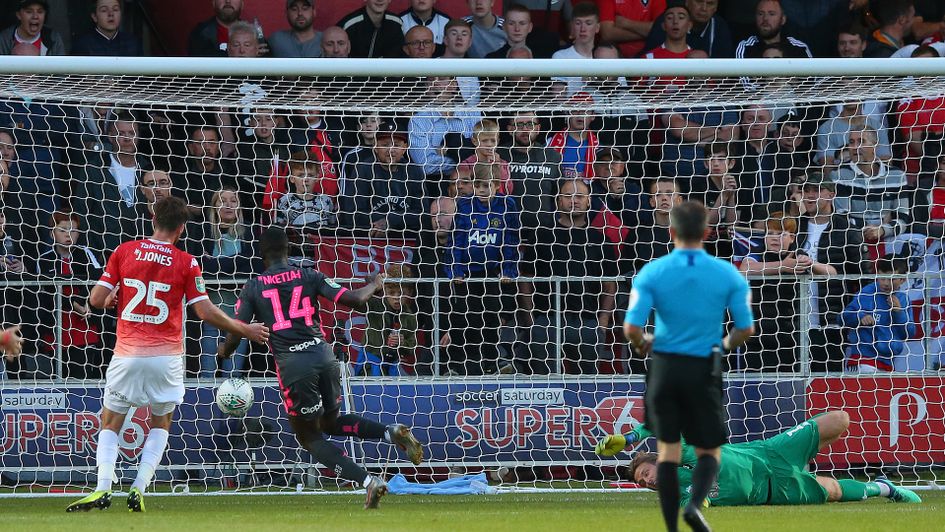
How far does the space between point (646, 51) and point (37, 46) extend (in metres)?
5.89

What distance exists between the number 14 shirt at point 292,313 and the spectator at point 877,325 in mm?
4547

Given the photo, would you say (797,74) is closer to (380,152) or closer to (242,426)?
(380,152)

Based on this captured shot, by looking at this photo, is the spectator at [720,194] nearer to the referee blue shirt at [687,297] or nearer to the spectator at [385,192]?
the spectator at [385,192]

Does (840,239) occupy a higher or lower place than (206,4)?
lower

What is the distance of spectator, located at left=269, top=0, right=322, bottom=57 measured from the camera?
12.5 metres

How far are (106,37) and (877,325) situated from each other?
7.55 meters

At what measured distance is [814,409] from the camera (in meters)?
10.3

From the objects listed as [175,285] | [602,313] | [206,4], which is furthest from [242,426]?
[206,4]

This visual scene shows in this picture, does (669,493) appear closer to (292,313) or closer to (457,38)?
(292,313)

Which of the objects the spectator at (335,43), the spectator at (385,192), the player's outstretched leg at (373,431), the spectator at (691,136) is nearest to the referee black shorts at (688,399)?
the player's outstretched leg at (373,431)

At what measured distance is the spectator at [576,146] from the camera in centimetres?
1105

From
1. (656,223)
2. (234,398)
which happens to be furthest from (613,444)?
(656,223)

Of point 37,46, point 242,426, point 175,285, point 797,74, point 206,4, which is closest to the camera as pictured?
point 175,285

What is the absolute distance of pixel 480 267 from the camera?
432 inches
